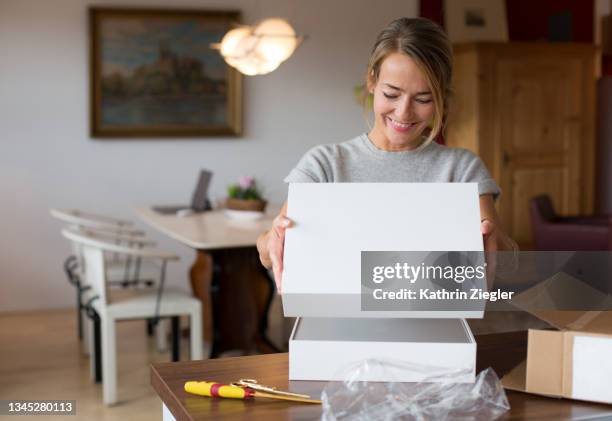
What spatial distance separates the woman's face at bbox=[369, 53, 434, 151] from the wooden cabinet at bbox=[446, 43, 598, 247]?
5.85 metres

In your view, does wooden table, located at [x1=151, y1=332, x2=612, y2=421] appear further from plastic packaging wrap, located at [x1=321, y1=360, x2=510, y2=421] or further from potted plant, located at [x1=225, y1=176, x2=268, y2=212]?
potted plant, located at [x1=225, y1=176, x2=268, y2=212]

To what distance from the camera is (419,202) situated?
4.75 ft

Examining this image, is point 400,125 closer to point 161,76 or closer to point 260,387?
point 260,387

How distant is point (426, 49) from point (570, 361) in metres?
0.71

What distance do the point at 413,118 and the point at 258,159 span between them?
558 cm

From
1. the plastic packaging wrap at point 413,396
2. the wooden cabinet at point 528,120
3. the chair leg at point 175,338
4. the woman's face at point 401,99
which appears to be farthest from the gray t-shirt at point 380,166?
the wooden cabinet at point 528,120

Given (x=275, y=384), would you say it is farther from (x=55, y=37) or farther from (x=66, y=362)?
(x=55, y=37)

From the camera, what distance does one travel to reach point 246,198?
5457 millimetres

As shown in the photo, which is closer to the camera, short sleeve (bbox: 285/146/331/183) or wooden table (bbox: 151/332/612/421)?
wooden table (bbox: 151/332/612/421)

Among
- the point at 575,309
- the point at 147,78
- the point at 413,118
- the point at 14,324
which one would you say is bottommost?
the point at 14,324

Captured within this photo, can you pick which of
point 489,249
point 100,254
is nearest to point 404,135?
point 489,249

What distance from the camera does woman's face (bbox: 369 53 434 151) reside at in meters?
1.81

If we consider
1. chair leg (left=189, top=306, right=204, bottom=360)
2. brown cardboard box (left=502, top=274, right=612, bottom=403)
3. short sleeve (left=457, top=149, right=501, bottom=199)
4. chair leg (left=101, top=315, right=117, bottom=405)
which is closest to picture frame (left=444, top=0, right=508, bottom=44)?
chair leg (left=189, top=306, right=204, bottom=360)

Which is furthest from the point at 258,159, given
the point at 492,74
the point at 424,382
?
the point at 424,382
